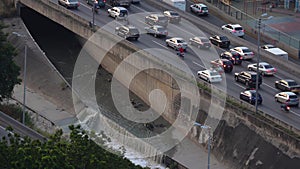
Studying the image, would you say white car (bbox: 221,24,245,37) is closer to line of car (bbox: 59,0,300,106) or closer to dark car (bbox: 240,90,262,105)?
line of car (bbox: 59,0,300,106)

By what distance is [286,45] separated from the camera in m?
84.9

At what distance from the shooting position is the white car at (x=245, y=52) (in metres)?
76.3

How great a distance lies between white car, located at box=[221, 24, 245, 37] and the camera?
3364 inches

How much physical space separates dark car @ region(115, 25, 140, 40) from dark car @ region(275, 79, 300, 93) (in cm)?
1669

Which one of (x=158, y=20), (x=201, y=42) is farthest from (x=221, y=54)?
Answer: (x=158, y=20)

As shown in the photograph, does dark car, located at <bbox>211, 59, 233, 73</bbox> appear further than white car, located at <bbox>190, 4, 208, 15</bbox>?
No

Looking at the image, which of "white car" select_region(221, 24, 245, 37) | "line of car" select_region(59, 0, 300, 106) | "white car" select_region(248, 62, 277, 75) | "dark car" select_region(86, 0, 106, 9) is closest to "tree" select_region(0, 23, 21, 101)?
"line of car" select_region(59, 0, 300, 106)

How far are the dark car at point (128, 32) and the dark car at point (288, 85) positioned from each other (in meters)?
16.7

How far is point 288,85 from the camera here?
68.1m

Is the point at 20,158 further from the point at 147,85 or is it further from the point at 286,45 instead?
the point at 286,45

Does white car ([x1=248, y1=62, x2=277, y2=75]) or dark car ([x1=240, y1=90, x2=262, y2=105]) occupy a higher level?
dark car ([x1=240, y1=90, x2=262, y2=105])

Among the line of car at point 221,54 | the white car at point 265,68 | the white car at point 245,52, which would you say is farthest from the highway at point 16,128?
the white car at point 245,52

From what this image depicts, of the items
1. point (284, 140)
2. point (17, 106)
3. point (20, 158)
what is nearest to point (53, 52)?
point (17, 106)

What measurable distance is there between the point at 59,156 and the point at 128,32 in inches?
1539
